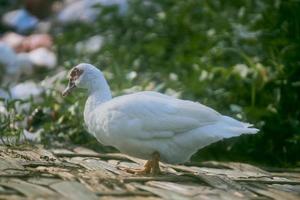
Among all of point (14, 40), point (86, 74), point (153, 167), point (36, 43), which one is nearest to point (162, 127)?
point (153, 167)

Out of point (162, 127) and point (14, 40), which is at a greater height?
point (14, 40)

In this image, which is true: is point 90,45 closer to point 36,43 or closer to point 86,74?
point 36,43

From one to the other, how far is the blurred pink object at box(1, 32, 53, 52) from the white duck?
4603mm

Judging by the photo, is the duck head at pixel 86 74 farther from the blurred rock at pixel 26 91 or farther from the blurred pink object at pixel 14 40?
the blurred pink object at pixel 14 40

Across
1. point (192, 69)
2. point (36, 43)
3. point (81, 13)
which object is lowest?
point (192, 69)

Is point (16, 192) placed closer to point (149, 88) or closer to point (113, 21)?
point (149, 88)

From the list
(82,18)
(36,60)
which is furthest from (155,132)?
(82,18)

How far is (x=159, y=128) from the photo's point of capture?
10.7 feet

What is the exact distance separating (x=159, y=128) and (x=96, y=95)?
402 mm

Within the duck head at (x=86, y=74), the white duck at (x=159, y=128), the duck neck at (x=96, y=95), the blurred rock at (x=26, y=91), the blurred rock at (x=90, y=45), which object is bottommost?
the white duck at (x=159, y=128)

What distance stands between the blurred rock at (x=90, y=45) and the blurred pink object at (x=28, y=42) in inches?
43.5

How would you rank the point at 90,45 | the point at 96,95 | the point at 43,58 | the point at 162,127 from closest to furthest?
the point at 162,127 → the point at 96,95 → the point at 90,45 → the point at 43,58

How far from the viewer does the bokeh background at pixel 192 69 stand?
15.7 feet

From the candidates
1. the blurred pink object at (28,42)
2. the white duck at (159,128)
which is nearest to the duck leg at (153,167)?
the white duck at (159,128)
